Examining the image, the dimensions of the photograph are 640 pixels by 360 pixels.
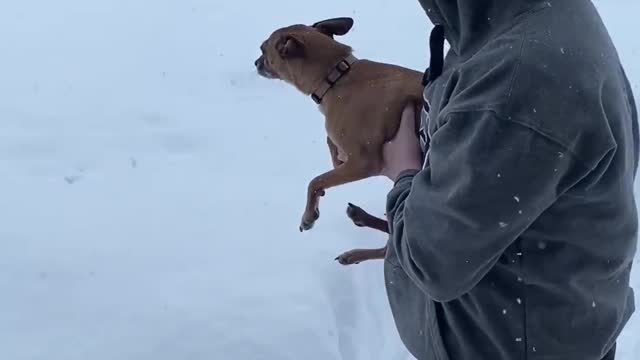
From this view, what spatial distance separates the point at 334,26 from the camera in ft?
13.7

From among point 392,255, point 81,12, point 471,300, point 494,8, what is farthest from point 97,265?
point 81,12

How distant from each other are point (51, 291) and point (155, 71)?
2680mm

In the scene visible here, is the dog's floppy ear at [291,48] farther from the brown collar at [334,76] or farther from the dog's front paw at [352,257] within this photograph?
the dog's front paw at [352,257]

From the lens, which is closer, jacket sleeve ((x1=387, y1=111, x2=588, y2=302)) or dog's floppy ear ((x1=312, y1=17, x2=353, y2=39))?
jacket sleeve ((x1=387, y1=111, x2=588, y2=302))

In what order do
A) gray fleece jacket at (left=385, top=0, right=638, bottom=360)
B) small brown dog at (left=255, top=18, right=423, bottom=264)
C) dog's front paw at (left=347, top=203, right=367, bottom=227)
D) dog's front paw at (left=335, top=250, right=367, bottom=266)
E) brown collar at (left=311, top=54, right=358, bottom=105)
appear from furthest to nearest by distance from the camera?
dog's front paw at (left=335, top=250, right=367, bottom=266) → brown collar at (left=311, top=54, right=358, bottom=105) → small brown dog at (left=255, top=18, right=423, bottom=264) → dog's front paw at (left=347, top=203, right=367, bottom=227) → gray fleece jacket at (left=385, top=0, right=638, bottom=360)

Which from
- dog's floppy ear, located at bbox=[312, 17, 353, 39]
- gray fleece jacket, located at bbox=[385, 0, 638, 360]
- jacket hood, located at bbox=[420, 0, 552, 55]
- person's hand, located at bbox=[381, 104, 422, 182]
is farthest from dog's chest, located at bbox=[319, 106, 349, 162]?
jacket hood, located at bbox=[420, 0, 552, 55]

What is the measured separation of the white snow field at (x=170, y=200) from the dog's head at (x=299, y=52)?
34.5 inches

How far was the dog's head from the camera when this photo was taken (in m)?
3.86

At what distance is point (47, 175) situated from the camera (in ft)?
15.4

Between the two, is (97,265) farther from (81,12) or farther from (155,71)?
(81,12)

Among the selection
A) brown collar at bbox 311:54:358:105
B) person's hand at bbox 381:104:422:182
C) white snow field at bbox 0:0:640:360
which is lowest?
white snow field at bbox 0:0:640:360

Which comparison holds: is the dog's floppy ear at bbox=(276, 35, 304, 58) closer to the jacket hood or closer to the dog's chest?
the dog's chest

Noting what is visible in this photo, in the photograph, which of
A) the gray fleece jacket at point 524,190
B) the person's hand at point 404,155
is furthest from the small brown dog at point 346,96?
the gray fleece jacket at point 524,190

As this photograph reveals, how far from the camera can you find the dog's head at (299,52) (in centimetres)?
386
